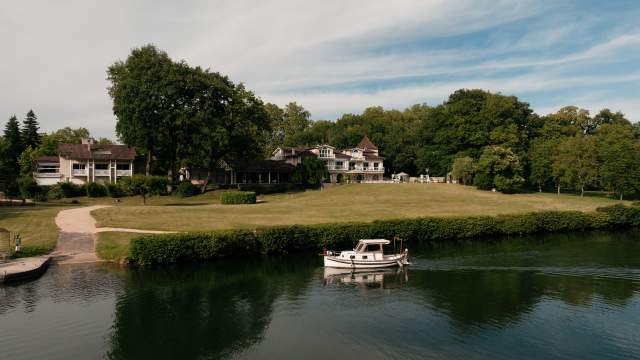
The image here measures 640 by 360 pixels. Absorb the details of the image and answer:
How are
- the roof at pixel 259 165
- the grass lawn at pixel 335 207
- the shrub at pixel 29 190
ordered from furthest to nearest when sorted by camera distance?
1. the roof at pixel 259 165
2. the shrub at pixel 29 190
3. the grass lawn at pixel 335 207

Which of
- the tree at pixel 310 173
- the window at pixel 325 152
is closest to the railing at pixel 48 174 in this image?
the tree at pixel 310 173

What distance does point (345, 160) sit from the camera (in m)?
113

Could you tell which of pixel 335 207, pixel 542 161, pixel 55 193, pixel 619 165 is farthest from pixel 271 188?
pixel 619 165

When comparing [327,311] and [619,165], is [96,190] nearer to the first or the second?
[327,311]

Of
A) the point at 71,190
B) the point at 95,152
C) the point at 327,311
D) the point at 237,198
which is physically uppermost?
the point at 95,152

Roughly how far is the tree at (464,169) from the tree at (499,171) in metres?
2.36

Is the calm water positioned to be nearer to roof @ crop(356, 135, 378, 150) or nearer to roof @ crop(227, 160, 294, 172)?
roof @ crop(227, 160, 294, 172)

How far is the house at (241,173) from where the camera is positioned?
100188mm

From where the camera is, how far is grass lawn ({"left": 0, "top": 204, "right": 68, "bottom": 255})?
43.5 m

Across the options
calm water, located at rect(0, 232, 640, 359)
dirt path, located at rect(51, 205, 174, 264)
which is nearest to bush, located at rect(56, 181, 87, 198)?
dirt path, located at rect(51, 205, 174, 264)

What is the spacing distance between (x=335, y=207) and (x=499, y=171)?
40422mm

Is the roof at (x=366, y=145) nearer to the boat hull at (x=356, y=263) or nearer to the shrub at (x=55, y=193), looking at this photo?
the shrub at (x=55, y=193)

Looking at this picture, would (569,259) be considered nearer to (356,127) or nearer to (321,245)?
(321,245)

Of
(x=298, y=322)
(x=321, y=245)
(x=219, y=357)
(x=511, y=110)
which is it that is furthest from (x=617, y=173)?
(x=219, y=357)
